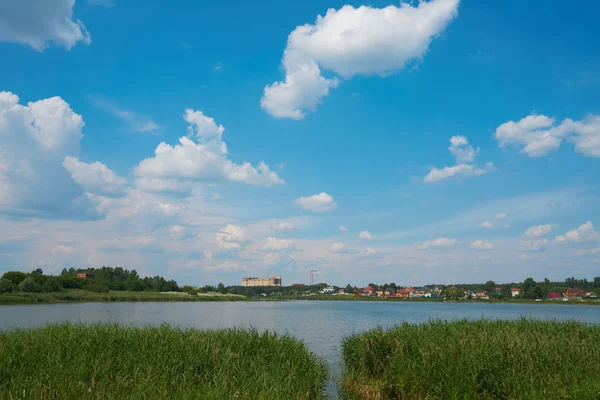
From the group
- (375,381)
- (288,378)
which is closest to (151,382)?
(288,378)

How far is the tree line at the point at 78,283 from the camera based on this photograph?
100 metres

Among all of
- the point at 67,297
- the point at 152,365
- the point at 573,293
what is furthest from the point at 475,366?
the point at 573,293

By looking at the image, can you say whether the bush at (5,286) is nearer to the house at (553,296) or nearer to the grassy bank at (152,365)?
the grassy bank at (152,365)

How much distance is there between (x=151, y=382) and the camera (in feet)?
40.3

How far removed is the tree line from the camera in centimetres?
10031

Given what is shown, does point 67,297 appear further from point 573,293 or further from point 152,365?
point 573,293

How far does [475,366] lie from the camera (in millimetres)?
13906

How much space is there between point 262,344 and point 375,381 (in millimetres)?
4697

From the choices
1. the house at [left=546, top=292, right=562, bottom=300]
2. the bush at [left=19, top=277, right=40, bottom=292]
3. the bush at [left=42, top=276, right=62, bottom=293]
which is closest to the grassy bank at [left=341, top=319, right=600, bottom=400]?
the bush at [left=19, top=277, right=40, bottom=292]

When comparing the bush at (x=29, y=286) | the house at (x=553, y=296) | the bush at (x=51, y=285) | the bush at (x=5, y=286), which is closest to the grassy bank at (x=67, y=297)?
the bush at (x=51, y=285)

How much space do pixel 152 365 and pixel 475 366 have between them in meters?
10.4

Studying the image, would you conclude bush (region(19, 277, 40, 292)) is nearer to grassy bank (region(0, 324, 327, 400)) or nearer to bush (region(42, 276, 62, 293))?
bush (region(42, 276, 62, 293))

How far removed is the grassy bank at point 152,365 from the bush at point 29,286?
9798cm

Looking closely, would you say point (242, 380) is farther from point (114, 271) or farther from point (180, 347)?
point (114, 271)
